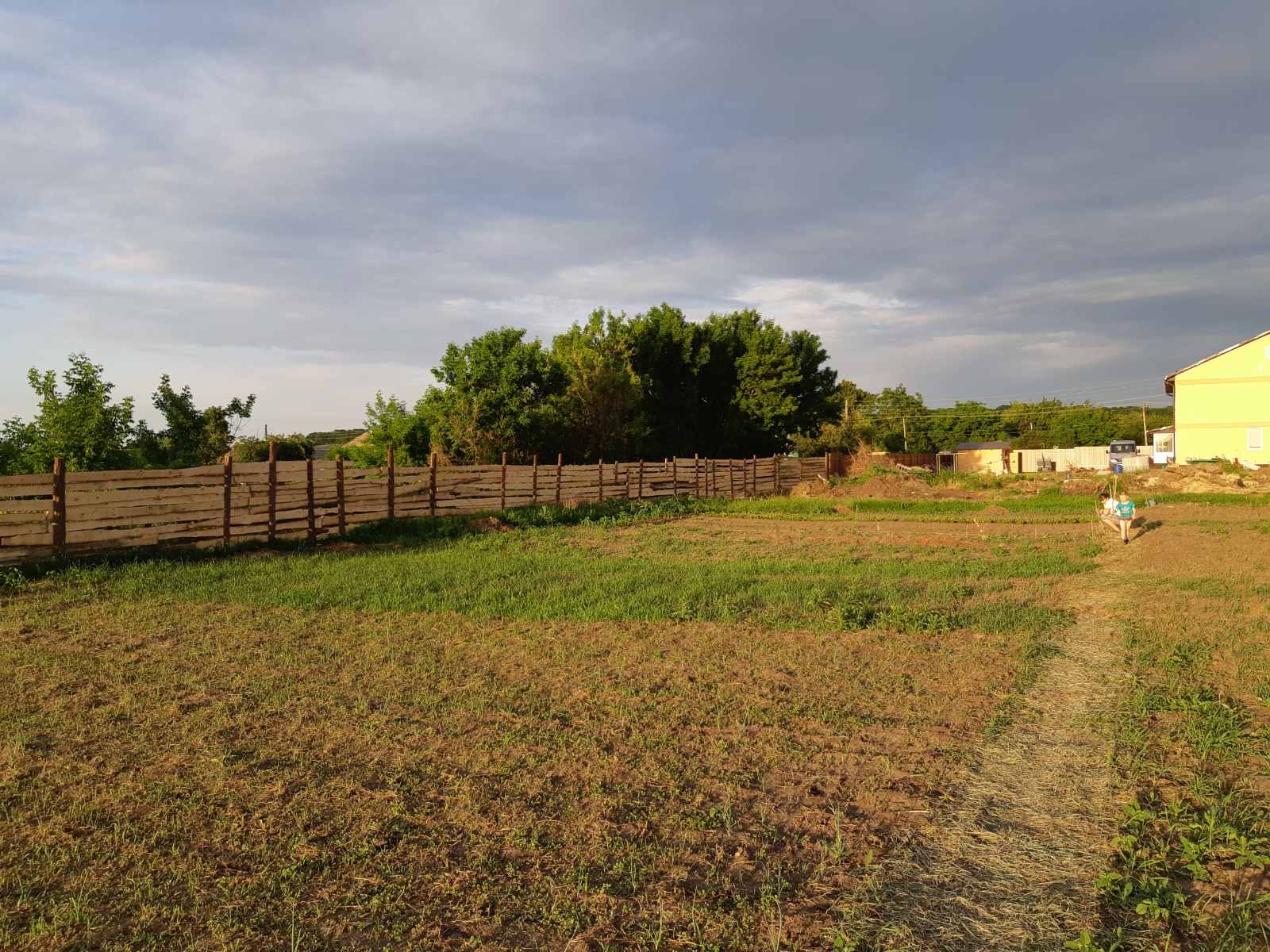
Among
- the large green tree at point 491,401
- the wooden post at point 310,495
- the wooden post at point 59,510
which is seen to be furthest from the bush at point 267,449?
the wooden post at point 59,510

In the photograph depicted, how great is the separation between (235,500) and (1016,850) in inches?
544

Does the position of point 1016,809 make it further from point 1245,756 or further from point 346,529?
point 346,529

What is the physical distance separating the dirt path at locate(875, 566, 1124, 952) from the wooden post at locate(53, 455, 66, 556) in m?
12.5

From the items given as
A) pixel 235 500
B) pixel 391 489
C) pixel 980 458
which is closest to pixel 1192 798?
pixel 235 500

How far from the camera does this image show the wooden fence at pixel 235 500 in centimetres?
1177

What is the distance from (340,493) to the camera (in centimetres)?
1662

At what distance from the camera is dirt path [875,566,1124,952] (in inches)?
129

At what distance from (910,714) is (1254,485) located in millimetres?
31610

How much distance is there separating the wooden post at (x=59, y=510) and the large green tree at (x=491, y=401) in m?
15.6

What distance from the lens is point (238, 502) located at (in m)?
14.5

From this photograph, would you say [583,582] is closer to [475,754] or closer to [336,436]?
[475,754]

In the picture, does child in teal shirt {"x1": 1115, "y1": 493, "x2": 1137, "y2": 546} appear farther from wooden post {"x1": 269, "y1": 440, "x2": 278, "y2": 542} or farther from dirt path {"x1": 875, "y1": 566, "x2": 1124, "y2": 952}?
wooden post {"x1": 269, "y1": 440, "x2": 278, "y2": 542}

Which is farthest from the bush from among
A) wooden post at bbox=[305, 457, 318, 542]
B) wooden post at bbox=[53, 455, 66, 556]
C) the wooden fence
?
wooden post at bbox=[53, 455, 66, 556]

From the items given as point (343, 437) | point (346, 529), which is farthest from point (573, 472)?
point (343, 437)
